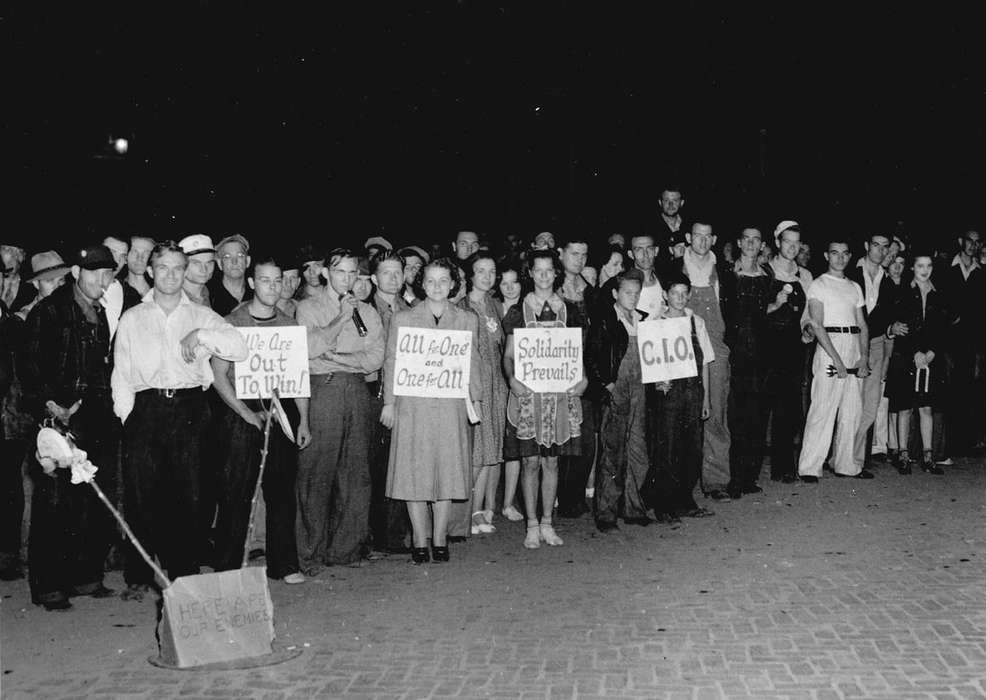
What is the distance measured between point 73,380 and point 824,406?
24.8ft

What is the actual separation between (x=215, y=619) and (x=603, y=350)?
4.29 m

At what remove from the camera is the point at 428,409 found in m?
8.72

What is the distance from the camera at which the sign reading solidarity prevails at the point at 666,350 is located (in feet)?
32.1

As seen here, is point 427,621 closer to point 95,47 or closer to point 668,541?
point 668,541

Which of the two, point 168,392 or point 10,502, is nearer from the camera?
point 168,392

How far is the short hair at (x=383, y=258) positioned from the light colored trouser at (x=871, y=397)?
523 centimetres

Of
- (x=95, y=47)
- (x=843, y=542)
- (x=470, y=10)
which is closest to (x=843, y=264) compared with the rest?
(x=843, y=542)

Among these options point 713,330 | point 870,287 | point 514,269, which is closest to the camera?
point 514,269

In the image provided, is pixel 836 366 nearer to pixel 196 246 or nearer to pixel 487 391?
pixel 487 391

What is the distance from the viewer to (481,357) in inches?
382

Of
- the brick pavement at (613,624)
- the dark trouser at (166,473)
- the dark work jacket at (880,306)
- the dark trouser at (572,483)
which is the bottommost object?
the brick pavement at (613,624)

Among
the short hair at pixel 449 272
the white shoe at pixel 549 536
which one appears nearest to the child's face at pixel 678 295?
the short hair at pixel 449 272

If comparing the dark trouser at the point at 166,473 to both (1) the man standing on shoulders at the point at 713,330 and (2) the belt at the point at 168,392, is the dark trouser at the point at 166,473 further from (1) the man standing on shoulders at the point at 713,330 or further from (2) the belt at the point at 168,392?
(1) the man standing on shoulders at the point at 713,330

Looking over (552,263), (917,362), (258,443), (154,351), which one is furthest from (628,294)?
(917,362)
